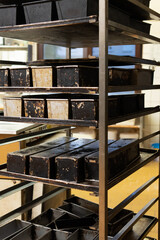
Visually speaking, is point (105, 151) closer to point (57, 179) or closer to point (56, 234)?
point (57, 179)

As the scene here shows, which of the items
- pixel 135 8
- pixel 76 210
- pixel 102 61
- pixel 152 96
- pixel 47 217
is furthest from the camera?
pixel 152 96

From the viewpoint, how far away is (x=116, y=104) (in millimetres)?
2193

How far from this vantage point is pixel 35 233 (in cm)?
252

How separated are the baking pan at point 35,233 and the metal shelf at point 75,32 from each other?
1.36m

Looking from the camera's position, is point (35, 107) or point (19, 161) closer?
point (35, 107)

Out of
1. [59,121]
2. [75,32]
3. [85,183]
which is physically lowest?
[85,183]

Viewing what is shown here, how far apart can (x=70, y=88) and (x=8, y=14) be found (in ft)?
2.05

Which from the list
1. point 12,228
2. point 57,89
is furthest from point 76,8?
point 12,228

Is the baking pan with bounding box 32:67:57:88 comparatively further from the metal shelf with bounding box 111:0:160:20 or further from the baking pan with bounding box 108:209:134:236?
the baking pan with bounding box 108:209:134:236

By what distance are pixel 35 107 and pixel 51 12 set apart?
22.7 inches

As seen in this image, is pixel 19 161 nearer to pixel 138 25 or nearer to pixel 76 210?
pixel 76 210

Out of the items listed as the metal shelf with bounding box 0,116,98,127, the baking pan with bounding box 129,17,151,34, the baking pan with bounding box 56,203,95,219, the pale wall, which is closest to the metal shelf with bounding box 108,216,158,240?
the baking pan with bounding box 56,203,95,219

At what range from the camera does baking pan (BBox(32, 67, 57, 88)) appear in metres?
2.06

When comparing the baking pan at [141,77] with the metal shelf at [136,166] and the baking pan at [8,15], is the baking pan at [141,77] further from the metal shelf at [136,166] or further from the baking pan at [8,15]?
the baking pan at [8,15]
